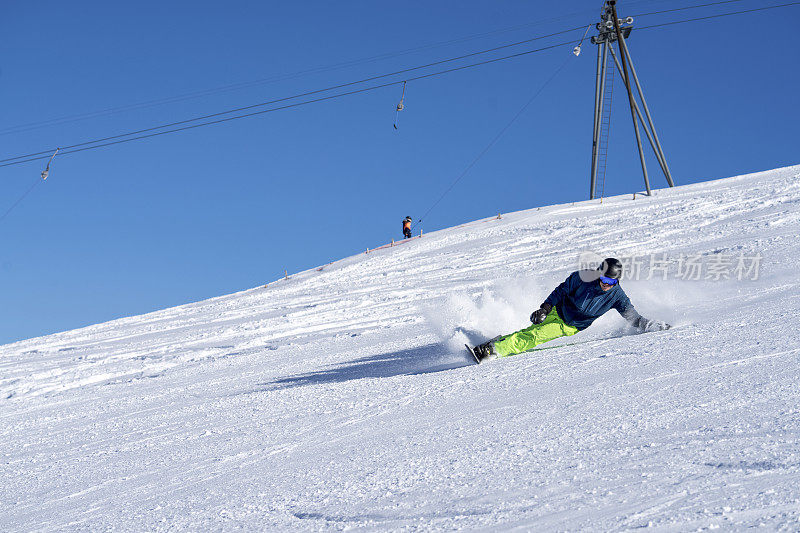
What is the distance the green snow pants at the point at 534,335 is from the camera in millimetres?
7340

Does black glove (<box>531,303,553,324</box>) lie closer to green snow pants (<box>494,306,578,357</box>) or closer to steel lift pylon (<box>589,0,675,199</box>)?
green snow pants (<box>494,306,578,357</box>)

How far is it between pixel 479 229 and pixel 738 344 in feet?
63.7

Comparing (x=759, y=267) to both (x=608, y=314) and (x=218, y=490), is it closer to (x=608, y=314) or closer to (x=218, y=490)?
(x=608, y=314)

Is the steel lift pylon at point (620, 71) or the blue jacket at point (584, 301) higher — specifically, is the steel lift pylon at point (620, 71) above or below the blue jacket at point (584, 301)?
above

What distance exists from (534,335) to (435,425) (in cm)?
299

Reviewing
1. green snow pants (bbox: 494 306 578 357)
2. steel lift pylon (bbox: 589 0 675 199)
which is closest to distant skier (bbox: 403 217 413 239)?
steel lift pylon (bbox: 589 0 675 199)

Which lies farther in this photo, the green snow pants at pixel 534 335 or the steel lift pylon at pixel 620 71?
the steel lift pylon at pixel 620 71

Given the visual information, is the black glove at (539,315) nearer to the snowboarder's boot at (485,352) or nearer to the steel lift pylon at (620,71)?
the snowboarder's boot at (485,352)

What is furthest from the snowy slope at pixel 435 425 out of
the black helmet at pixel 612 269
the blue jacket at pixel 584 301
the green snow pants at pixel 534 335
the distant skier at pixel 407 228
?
the distant skier at pixel 407 228

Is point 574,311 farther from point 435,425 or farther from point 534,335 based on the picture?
point 435,425

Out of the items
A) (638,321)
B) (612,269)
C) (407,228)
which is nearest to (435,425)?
(612,269)

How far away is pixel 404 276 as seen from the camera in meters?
18.9

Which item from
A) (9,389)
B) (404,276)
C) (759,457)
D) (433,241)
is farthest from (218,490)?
(433,241)

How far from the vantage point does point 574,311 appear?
→ 24.5 ft
